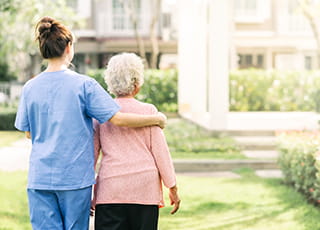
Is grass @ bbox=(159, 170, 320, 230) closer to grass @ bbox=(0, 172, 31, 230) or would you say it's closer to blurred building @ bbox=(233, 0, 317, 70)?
grass @ bbox=(0, 172, 31, 230)

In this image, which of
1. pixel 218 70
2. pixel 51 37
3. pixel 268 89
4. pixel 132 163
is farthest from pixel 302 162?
pixel 268 89

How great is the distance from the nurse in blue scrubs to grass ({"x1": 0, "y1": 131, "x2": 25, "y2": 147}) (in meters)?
9.84

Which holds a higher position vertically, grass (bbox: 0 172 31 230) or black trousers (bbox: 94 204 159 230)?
black trousers (bbox: 94 204 159 230)

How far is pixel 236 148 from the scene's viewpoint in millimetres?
11297

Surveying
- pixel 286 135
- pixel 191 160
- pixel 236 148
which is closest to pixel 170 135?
pixel 236 148

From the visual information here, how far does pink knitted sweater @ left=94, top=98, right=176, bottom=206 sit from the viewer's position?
12.6ft

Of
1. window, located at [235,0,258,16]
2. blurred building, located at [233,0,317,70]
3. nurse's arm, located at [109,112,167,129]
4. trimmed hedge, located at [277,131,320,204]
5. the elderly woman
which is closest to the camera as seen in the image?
nurse's arm, located at [109,112,167,129]

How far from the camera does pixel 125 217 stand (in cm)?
389

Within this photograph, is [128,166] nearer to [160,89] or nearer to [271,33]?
[160,89]

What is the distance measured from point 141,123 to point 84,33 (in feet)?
101

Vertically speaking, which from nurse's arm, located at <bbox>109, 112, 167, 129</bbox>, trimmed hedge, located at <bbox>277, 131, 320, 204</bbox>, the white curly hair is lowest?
trimmed hedge, located at <bbox>277, 131, 320, 204</bbox>

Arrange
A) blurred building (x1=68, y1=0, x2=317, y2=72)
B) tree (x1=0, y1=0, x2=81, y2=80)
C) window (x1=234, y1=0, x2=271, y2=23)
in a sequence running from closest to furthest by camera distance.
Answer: tree (x1=0, y1=0, x2=81, y2=80)
blurred building (x1=68, y1=0, x2=317, y2=72)
window (x1=234, y1=0, x2=271, y2=23)

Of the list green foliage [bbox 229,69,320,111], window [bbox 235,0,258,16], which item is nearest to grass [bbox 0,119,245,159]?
green foliage [bbox 229,69,320,111]

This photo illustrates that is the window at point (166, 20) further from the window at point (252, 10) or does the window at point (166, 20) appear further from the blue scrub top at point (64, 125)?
the blue scrub top at point (64, 125)
